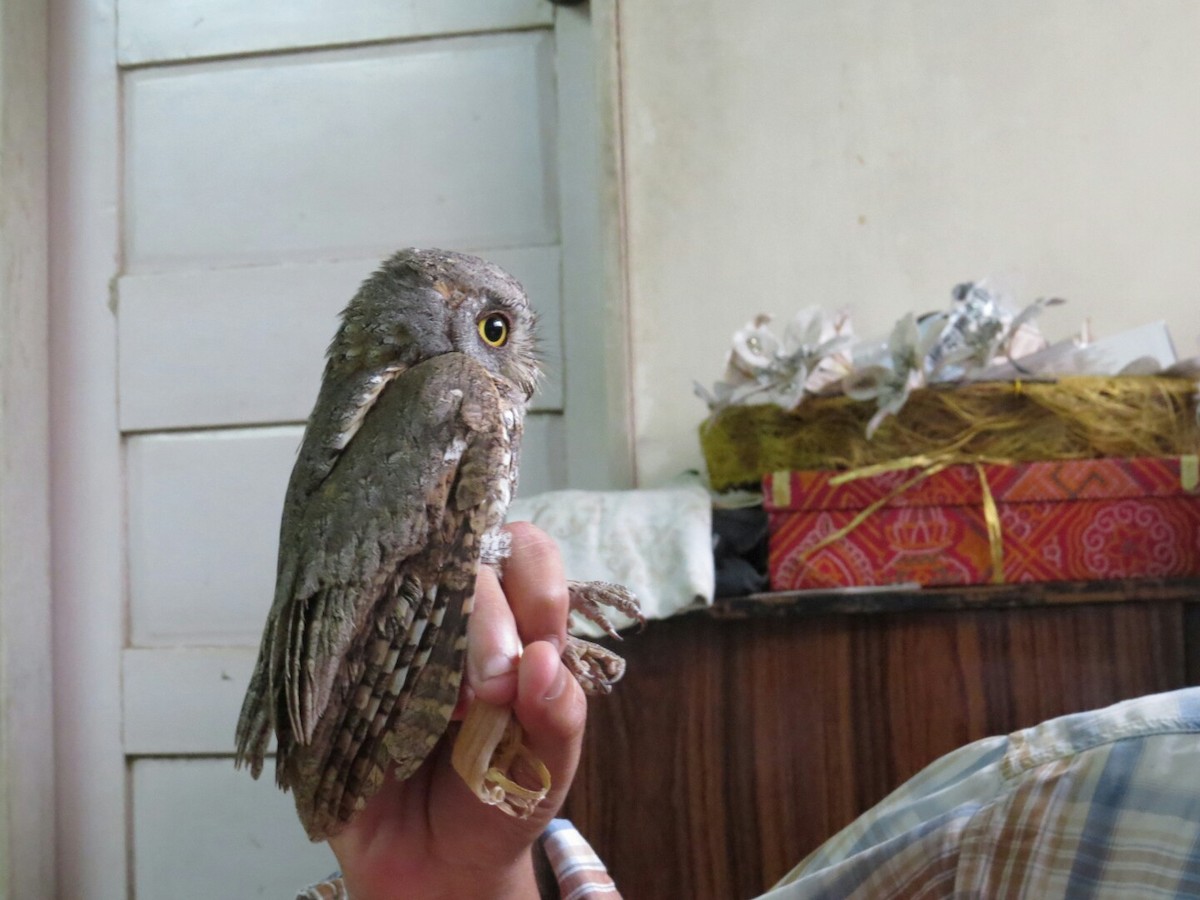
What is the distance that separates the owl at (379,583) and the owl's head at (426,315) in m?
0.03

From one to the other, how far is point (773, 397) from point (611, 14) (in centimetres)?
94

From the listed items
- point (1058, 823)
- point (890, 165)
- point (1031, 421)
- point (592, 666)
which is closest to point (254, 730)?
point (592, 666)

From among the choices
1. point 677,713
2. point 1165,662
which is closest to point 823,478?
point 677,713

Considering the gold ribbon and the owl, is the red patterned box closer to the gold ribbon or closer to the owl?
the gold ribbon

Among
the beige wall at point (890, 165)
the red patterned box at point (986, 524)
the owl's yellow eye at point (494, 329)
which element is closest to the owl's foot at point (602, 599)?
the owl's yellow eye at point (494, 329)

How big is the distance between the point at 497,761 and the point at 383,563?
0.57ft

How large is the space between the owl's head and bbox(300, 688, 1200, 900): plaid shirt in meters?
0.53

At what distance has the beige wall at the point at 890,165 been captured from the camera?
178cm

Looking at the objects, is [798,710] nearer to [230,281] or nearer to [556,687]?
[556,687]

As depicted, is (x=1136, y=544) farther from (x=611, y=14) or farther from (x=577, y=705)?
(x=611, y=14)

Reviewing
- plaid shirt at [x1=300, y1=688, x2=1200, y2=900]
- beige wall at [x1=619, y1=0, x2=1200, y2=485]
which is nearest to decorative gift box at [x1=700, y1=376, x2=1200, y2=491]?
beige wall at [x1=619, y1=0, x2=1200, y2=485]

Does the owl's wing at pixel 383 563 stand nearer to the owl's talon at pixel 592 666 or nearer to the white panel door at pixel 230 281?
the owl's talon at pixel 592 666

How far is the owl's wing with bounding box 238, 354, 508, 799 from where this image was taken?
72 centimetres

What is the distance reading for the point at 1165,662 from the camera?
1283mm
